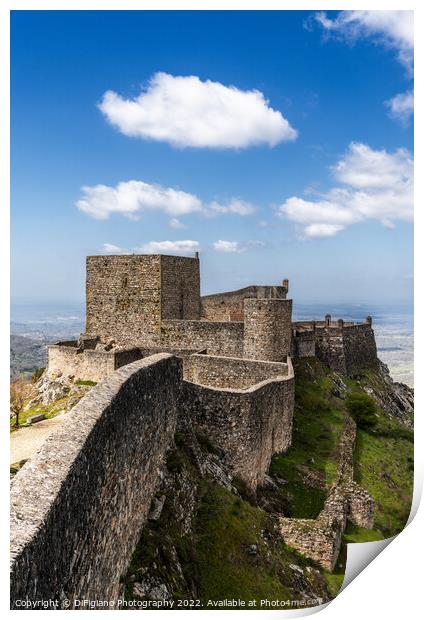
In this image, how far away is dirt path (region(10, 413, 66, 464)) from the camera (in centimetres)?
1125

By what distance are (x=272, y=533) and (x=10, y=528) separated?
28.3ft

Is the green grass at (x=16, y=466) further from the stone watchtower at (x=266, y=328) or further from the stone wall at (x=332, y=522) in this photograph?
the stone watchtower at (x=266, y=328)

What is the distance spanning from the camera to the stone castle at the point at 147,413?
516 centimetres

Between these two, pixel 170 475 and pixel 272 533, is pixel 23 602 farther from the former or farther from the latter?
pixel 272 533

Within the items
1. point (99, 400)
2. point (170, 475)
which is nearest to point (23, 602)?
point (99, 400)

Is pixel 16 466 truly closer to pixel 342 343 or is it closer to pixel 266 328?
pixel 266 328

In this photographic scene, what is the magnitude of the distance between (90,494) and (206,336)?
16177mm

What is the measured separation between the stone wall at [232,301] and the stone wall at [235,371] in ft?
37.0

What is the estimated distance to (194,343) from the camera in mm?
22344

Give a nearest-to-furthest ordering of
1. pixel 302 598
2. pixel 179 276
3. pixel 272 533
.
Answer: pixel 302 598 → pixel 272 533 → pixel 179 276

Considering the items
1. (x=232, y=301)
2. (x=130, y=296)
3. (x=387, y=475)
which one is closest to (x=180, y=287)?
(x=130, y=296)

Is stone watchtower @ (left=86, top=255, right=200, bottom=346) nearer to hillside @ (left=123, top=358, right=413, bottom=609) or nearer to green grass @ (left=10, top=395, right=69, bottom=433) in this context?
green grass @ (left=10, top=395, right=69, bottom=433)

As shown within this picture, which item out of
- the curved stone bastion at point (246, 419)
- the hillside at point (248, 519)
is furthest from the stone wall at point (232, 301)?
the curved stone bastion at point (246, 419)

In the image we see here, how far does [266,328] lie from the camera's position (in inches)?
811
